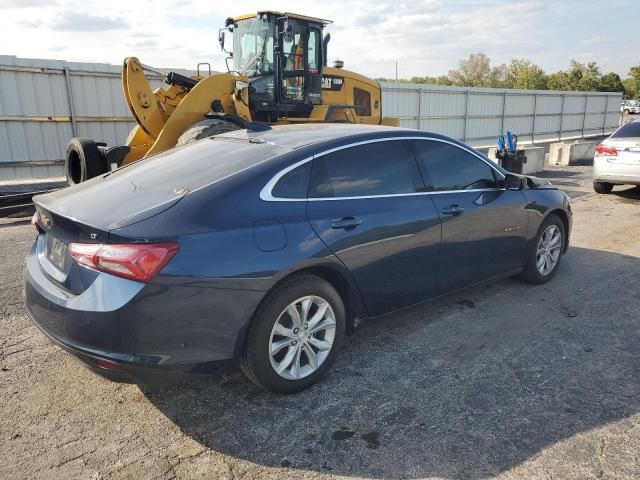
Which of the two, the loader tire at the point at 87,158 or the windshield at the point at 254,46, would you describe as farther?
the windshield at the point at 254,46

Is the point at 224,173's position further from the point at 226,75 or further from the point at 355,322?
the point at 226,75

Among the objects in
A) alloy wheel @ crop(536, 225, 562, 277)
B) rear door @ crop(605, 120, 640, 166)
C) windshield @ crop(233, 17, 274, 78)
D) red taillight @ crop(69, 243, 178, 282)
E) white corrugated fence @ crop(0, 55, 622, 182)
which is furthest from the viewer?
white corrugated fence @ crop(0, 55, 622, 182)

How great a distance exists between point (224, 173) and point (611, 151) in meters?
8.86

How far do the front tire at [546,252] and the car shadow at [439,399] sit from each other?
632 mm

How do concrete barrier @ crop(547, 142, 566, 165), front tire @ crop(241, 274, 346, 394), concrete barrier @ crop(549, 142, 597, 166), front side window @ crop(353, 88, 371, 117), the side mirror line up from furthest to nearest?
concrete barrier @ crop(547, 142, 566, 165), concrete barrier @ crop(549, 142, 597, 166), front side window @ crop(353, 88, 371, 117), the side mirror, front tire @ crop(241, 274, 346, 394)

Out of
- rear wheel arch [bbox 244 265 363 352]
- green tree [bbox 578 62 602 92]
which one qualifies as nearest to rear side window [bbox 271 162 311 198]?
rear wheel arch [bbox 244 265 363 352]

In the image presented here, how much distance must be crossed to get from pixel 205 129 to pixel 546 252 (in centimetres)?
484

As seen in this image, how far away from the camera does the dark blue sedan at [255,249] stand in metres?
2.65

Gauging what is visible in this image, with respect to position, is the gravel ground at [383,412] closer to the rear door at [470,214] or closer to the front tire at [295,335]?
the front tire at [295,335]

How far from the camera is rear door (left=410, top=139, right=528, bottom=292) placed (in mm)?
4031

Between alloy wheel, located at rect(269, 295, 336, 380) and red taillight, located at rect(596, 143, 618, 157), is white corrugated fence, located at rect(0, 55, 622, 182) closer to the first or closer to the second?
red taillight, located at rect(596, 143, 618, 157)

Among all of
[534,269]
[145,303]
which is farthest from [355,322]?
[534,269]

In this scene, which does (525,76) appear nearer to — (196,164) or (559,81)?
(559,81)

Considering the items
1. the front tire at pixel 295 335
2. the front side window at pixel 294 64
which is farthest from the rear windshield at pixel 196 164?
the front side window at pixel 294 64
